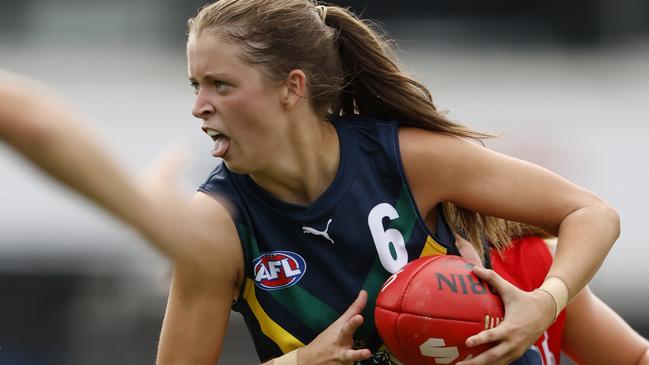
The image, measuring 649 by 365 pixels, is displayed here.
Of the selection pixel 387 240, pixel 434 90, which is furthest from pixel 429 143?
pixel 434 90

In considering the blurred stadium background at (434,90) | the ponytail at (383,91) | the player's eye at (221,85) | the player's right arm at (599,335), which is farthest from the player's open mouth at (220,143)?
the blurred stadium background at (434,90)

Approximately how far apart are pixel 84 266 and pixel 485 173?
7.35 m

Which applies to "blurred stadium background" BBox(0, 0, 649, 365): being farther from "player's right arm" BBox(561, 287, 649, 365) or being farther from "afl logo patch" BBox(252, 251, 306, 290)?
"afl logo patch" BBox(252, 251, 306, 290)

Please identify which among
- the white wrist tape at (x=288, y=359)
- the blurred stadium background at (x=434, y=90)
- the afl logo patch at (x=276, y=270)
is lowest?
the blurred stadium background at (x=434, y=90)

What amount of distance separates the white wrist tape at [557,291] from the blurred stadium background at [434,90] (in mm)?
6981

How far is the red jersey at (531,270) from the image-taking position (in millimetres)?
4688

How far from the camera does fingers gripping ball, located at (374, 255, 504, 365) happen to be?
3.91 meters

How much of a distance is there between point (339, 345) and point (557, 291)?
0.68 m

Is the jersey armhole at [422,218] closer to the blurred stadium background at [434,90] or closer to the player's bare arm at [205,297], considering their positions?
the player's bare arm at [205,297]

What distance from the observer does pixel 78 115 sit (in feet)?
9.44

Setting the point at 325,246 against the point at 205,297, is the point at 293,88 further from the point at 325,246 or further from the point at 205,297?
the point at 205,297

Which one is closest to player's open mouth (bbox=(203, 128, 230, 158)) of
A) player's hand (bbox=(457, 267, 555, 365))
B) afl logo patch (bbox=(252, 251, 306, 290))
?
afl logo patch (bbox=(252, 251, 306, 290))

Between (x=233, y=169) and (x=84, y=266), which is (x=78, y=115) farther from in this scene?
(x=84, y=266)

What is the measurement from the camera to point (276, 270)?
4.20 m
